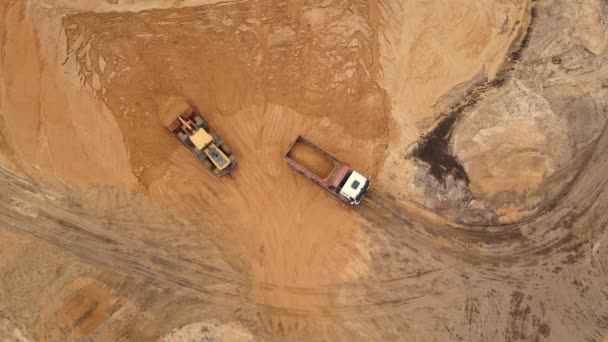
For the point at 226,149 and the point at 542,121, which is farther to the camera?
the point at 226,149

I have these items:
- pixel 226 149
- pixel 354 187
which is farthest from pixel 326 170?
pixel 226 149

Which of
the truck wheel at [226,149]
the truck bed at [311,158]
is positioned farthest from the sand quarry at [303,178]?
the truck wheel at [226,149]

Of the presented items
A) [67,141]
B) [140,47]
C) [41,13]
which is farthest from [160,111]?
[41,13]

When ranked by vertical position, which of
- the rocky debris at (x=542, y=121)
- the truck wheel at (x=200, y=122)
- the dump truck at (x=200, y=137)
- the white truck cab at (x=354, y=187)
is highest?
the rocky debris at (x=542, y=121)

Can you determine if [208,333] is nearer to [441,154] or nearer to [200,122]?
[200,122]

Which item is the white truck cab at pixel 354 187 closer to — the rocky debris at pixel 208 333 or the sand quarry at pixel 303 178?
the sand quarry at pixel 303 178

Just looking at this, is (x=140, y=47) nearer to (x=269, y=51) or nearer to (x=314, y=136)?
(x=269, y=51)
